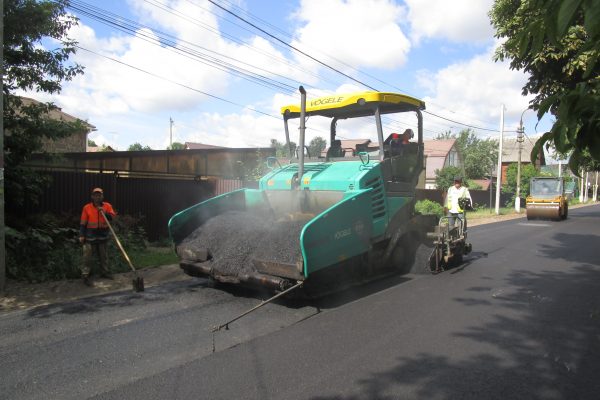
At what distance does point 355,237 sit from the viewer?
574 cm

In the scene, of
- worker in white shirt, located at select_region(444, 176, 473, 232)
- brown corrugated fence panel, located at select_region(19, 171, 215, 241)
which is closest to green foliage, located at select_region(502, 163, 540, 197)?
worker in white shirt, located at select_region(444, 176, 473, 232)

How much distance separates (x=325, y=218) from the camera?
520cm

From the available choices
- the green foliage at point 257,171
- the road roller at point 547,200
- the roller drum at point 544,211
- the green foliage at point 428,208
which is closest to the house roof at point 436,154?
the road roller at point 547,200

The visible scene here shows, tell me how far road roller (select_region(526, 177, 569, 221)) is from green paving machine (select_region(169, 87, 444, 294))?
16501 mm

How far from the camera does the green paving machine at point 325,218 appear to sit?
5336mm

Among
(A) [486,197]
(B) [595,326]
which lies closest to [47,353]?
(B) [595,326]

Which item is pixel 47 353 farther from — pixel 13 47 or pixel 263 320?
pixel 13 47

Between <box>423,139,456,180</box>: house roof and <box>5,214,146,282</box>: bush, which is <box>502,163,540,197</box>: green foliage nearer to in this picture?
<box>423,139,456,180</box>: house roof

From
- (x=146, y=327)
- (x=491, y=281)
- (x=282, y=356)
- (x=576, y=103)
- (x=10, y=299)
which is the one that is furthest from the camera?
(x=491, y=281)

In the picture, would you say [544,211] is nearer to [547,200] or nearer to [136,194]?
[547,200]

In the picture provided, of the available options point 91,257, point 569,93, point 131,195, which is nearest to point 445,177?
point 131,195

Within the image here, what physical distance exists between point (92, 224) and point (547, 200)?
20.9 meters

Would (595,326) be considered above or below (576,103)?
below

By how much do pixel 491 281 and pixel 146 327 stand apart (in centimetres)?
545
